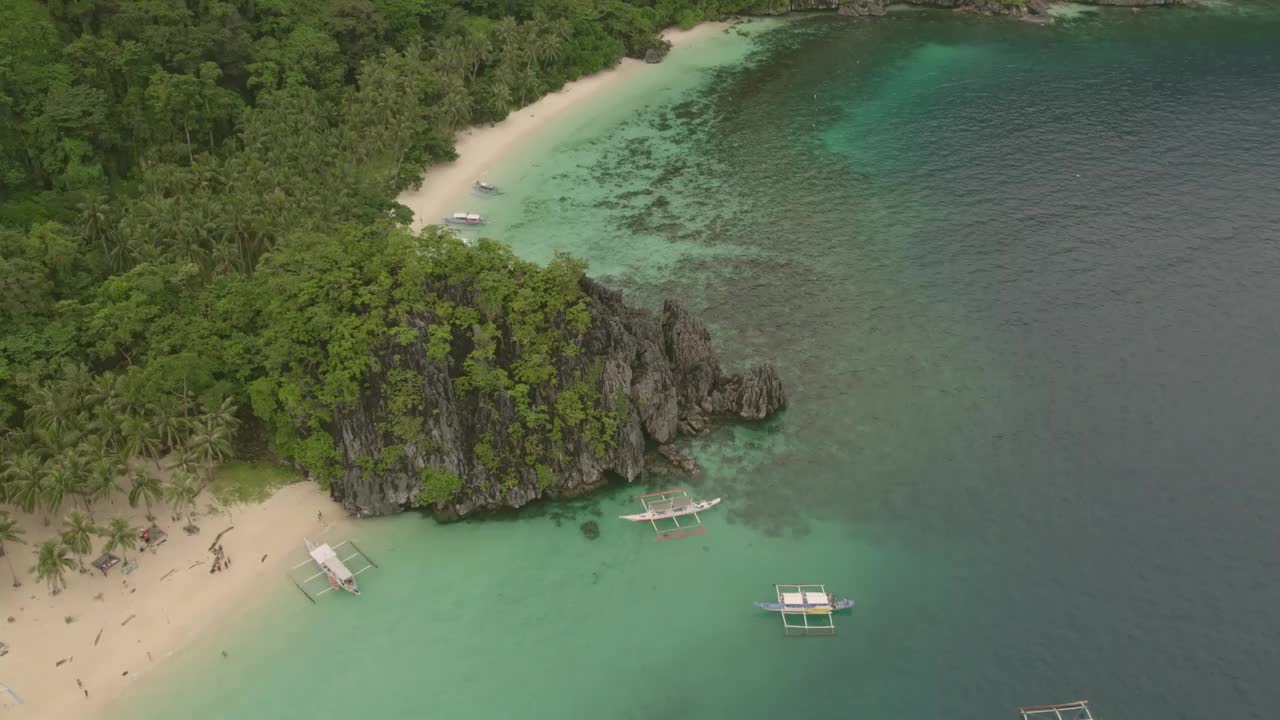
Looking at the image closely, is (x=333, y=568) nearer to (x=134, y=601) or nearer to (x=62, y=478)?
(x=134, y=601)

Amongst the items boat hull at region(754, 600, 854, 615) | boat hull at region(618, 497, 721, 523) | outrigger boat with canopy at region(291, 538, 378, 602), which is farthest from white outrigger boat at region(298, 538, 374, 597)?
boat hull at region(754, 600, 854, 615)

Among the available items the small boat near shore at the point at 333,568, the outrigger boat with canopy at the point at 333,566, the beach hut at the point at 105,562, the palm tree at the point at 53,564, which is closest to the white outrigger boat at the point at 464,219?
the outrigger boat with canopy at the point at 333,566

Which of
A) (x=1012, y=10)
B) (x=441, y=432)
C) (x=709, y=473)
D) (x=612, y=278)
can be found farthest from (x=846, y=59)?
(x=441, y=432)

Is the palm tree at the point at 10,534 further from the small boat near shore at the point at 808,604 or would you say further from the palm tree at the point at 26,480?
the small boat near shore at the point at 808,604

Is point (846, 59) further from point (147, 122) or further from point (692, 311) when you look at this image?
point (147, 122)

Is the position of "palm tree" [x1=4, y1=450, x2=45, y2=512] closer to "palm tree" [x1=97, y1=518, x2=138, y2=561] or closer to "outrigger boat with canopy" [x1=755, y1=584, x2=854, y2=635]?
"palm tree" [x1=97, y1=518, x2=138, y2=561]

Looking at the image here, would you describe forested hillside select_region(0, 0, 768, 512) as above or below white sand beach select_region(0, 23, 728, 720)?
above
